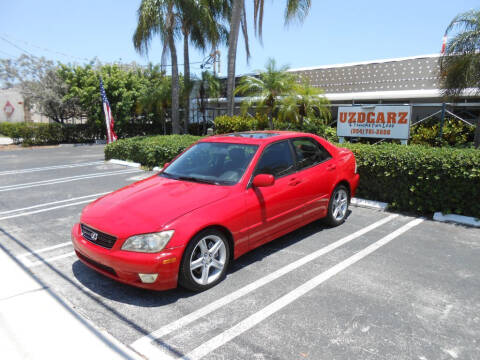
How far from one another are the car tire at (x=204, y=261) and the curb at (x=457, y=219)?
421cm

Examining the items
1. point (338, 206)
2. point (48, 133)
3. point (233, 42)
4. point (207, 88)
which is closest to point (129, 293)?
point (338, 206)

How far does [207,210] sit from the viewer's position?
11.9 ft

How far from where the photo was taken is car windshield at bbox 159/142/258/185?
14.1ft

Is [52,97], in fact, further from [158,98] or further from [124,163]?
[124,163]

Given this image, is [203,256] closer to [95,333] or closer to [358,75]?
[95,333]

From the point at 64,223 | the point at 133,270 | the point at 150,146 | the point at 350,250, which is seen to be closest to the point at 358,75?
the point at 150,146

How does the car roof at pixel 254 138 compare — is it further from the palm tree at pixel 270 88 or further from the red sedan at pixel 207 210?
the palm tree at pixel 270 88

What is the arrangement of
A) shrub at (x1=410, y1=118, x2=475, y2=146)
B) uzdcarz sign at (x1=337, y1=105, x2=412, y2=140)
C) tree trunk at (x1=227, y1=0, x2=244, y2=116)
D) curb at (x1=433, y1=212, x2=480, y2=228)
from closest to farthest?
1. curb at (x1=433, y1=212, x2=480, y2=228)
2. uzdcarz sign at (x1=337, y1=105, x2=412, y2=140)
3. shrub at (x1=410, y1=118, x2=475, y2=146)
4. tree trunk at (x1=227, y1=0, x2=244, y2=116)

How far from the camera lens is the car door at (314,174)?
16.1 ft

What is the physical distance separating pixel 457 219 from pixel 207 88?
15.9 meters

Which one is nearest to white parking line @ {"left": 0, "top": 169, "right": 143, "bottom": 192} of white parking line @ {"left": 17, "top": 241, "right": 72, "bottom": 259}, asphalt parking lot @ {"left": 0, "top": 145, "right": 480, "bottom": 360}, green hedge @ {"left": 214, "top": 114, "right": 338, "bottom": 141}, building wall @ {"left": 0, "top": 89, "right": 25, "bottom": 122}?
asphalt parking lot @ {"left": 0, "top": 145, "right": 480, "bottom": 360}

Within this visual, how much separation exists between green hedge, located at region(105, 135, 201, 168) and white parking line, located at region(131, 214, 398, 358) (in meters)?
6.83

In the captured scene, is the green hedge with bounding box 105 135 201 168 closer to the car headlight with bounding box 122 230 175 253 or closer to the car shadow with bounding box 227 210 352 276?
the car shadow with bounding box 227 210 352 276

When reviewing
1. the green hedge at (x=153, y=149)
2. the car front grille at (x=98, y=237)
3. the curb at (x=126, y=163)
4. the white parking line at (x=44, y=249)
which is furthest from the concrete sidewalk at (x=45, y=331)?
the curb at (x=126, y=163)
